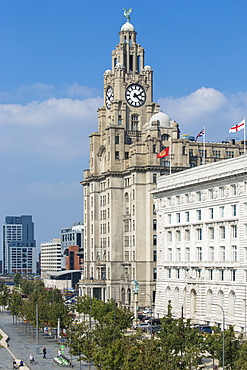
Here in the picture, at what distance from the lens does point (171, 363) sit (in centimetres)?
7594

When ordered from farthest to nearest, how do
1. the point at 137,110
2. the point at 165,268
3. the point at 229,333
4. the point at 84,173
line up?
the point at 84,173
the point at 137,110
the point at 165,268
the point at 229,333

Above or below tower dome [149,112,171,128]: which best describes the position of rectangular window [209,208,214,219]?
below

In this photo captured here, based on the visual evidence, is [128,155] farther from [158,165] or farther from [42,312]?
[42,312]

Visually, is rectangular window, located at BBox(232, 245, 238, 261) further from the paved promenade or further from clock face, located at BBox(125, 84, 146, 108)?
clock face, located at BBox(125, 84, 146, 108)

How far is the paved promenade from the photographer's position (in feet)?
317

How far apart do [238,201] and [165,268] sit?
3190 centimetres

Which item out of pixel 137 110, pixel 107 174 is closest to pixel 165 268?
pixel 107 174

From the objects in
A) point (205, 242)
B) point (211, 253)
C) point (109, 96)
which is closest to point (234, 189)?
point (205, 242)

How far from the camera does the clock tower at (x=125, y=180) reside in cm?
16888

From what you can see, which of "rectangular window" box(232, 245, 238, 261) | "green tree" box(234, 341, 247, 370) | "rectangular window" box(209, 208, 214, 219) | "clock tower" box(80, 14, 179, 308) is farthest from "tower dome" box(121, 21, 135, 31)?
"green tree" box(234, 341, 247, 370)

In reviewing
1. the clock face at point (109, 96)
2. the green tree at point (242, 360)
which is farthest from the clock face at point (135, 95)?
the green tree at point (242, 360)

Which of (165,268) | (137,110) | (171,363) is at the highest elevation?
(137,110)

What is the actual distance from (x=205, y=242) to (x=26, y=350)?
37112 millimetres

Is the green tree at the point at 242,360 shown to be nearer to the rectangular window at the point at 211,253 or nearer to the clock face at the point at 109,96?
the rectangular window at the point at 211,253
